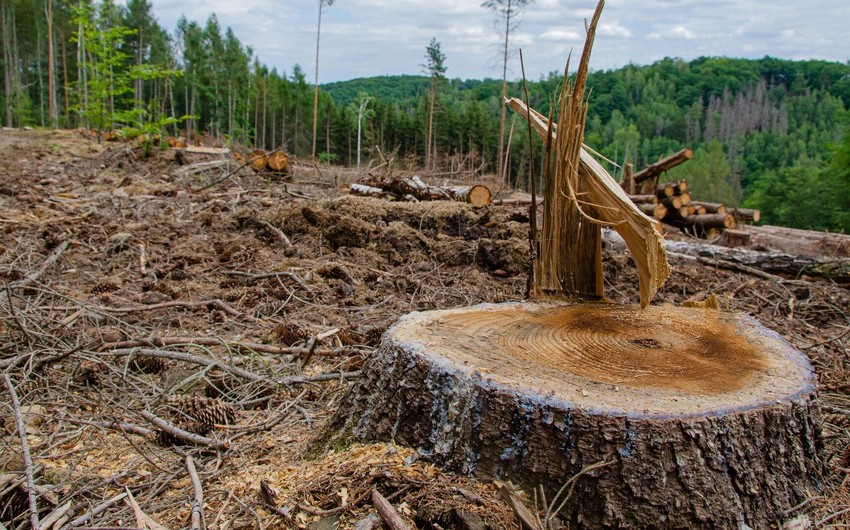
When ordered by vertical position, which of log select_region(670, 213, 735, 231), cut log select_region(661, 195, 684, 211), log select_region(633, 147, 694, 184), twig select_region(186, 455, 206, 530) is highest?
log select_region(633, 147, 694, 184)

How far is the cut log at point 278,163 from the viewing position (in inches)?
464

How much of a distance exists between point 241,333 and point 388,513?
2915 millimetres

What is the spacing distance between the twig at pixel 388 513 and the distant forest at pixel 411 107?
2.00m

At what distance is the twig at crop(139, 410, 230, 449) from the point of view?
238cm

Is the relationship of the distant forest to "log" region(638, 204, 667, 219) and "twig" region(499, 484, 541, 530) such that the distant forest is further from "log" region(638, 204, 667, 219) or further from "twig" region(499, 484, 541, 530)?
"log" region(638, 204, 667, 219)

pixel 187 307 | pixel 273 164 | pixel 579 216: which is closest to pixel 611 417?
pixel 579 216

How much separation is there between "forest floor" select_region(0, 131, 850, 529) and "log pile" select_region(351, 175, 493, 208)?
1.93 feet

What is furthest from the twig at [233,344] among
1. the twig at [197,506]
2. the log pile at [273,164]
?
the log pile at [273,164]

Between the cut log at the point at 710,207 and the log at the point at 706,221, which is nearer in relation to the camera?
the log at the point at 706,221

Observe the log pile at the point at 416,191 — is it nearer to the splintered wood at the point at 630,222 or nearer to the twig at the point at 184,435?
the splintered wood at the point at 630,222

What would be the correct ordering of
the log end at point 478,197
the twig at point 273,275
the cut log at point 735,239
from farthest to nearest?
the cut log at point 735,239, the log end at point 478,197, the twig at point 273,275

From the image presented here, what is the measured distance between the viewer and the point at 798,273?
6.56 m

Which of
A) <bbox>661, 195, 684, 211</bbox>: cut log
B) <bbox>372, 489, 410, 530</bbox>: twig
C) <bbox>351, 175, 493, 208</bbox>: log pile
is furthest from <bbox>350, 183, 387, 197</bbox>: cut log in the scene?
<bbox>372, 489, 410, 530</bbox>: twig

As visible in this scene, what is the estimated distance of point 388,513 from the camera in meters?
1.54
